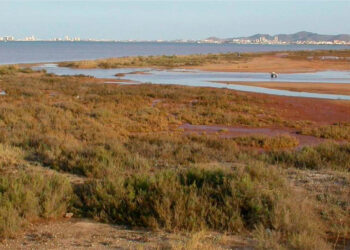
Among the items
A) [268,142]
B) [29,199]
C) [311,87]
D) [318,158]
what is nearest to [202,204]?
[29,199]

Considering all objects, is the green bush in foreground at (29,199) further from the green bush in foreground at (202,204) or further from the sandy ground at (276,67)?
the sandy ground at (276,67)

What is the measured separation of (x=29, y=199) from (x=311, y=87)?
119ft

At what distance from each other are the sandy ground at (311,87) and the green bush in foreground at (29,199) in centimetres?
3202

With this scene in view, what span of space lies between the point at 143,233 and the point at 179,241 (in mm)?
759

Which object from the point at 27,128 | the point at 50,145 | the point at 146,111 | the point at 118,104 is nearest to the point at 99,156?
the point at 50,145

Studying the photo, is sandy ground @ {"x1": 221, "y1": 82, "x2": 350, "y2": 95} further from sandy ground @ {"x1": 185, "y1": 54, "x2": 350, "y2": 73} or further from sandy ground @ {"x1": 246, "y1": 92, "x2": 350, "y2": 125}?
sandy ground @ {"x1": 185, "y1": 54, "x2": 350, "y2": 73}

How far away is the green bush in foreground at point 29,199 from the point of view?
6.65 metres

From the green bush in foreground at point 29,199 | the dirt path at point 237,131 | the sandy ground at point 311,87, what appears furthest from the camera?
the sandy ground at point 311,87

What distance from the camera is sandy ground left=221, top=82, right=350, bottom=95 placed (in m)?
37.8

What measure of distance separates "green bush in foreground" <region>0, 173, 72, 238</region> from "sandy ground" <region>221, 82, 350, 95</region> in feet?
105

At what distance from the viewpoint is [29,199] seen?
7258mm

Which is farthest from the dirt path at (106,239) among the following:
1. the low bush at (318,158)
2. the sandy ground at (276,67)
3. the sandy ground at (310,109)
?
the sandy ground at (276,67)

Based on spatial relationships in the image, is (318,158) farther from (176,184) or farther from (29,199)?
(29,199)

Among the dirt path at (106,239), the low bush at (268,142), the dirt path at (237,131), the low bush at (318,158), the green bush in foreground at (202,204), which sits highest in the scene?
the green bush in foreground at (202,204)
